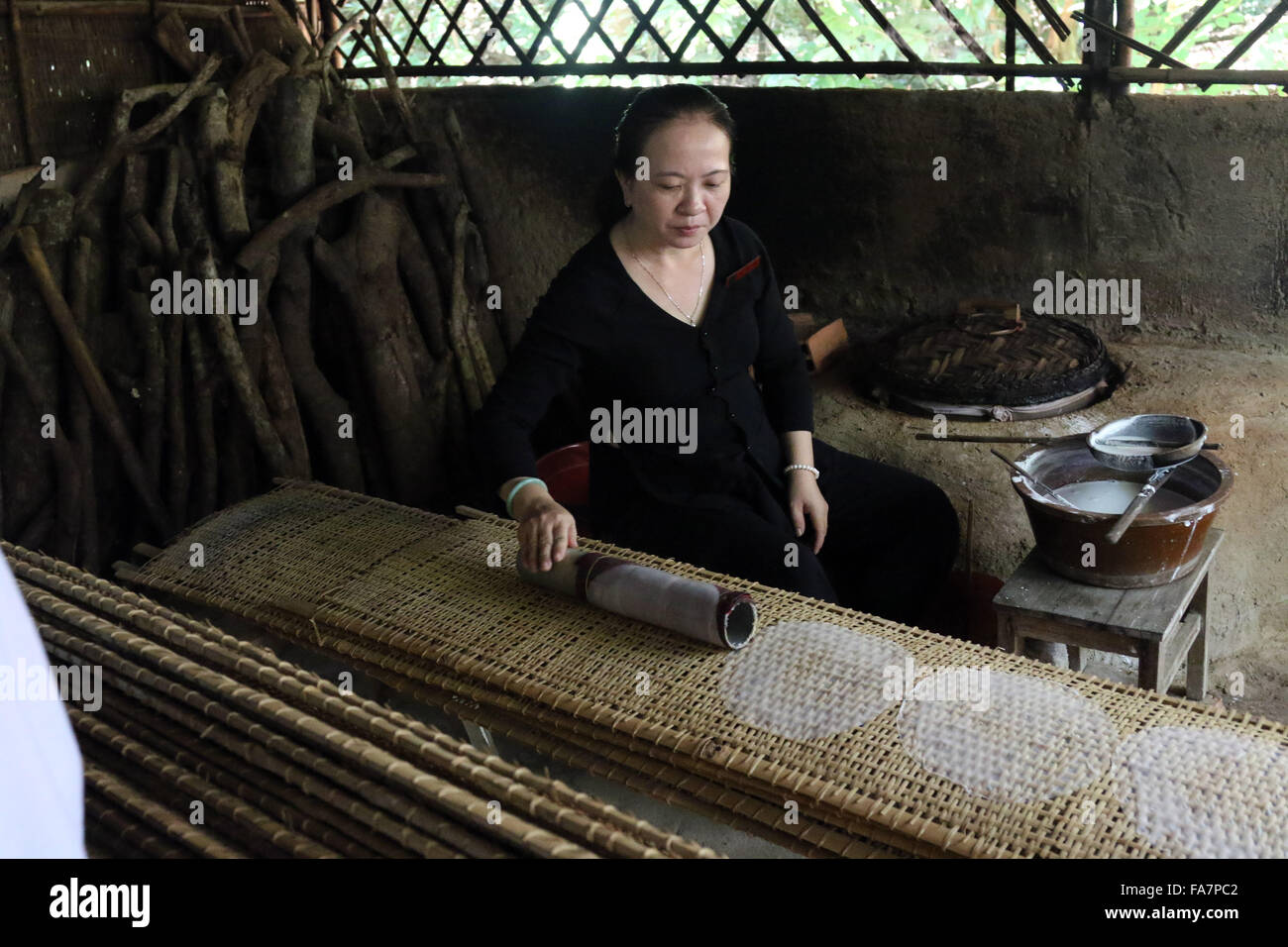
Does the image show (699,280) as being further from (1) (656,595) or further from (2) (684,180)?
(1) (656,595)

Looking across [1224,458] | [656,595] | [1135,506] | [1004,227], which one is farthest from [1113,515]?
[1004,227]

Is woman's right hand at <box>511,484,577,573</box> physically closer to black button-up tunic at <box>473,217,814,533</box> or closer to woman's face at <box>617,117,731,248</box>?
black button-up tunic at <box>473,217,814,533</box>

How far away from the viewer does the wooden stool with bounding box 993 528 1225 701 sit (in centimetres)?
233

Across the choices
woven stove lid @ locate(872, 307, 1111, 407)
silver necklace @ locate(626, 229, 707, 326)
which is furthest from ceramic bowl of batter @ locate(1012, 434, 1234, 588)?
woven stove lid @ locate(872, 307, 1111, 407)

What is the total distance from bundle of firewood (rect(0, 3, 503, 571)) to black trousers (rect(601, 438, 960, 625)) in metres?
1.41

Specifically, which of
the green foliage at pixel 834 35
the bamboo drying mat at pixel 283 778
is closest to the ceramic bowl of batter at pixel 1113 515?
the bamboo drying mat at pixel 283 778

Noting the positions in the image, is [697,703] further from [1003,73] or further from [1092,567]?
[1003,73]

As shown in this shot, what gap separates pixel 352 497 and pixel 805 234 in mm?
2022

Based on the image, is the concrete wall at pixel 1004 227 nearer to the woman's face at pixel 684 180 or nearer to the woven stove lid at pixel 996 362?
the woven stove lid at pixel 996 362

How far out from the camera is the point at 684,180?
8.11 ft

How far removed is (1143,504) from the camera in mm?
2357

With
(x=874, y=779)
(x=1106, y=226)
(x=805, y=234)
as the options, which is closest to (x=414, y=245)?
(x=805, y=234)

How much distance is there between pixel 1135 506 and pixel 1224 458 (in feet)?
3.72

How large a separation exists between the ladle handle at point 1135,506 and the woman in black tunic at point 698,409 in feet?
1.80
